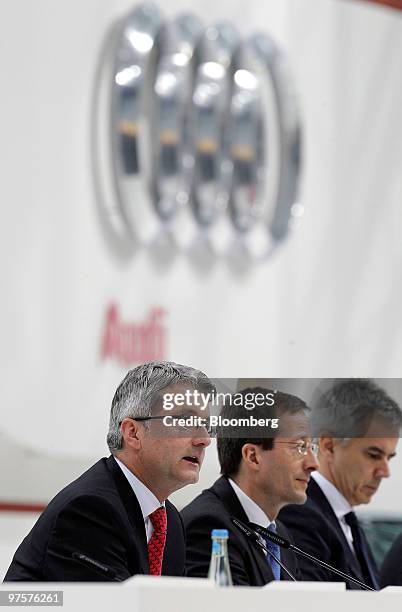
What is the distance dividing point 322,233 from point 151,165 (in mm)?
750

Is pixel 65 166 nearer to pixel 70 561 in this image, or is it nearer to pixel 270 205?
pixel 270 205

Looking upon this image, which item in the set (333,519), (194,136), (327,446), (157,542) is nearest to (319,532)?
(333,519)

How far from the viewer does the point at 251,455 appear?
95.0 inches

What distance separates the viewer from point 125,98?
142 inches

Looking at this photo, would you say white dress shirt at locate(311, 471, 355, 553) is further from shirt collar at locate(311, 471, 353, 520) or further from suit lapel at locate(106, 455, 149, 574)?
suit lapel at locate(106, 455, 149, 574)

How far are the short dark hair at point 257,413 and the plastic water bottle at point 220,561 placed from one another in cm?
21

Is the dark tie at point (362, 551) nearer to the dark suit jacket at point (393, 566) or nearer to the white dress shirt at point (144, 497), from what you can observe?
the dark suit jacket at point (393, 566)

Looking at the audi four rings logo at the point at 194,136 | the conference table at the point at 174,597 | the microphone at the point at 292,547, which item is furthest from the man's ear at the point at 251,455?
the audi four rings logo at the point at 194,136

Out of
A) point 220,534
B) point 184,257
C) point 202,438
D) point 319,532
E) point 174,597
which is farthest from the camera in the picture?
point 184,257

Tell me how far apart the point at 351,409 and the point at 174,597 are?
547 millimetres

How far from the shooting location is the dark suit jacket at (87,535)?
7.04ft

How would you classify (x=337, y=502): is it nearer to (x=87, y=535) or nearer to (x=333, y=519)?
(x=333, y=519)

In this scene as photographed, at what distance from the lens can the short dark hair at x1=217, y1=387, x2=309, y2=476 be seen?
2.37 meters

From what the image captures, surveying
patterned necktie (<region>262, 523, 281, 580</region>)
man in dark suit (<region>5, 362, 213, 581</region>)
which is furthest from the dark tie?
man in dark suit (<region>5, 362, 213, 581</region>)
